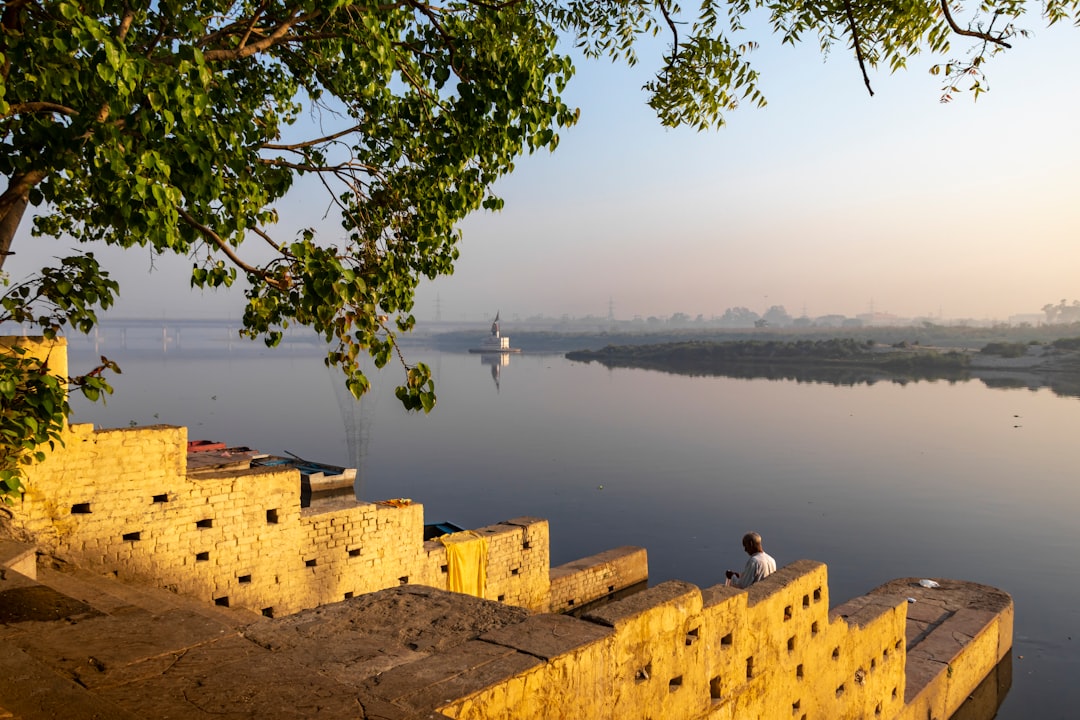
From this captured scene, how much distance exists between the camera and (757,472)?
35906mm

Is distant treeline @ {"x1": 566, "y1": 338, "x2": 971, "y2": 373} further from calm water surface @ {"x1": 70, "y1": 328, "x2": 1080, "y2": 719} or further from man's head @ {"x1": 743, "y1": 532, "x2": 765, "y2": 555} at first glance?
man's head @ {"x1": 743, "y1": 532, "x2": 765, "y2": 555}

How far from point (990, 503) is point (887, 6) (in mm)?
29410

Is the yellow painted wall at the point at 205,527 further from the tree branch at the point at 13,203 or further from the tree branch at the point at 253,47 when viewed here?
the tree branch at the point at 253,47

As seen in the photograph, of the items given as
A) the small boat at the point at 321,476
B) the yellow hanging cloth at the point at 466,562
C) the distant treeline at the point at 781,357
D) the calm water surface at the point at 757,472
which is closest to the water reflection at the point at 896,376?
the distant treeline at the point at 781,357

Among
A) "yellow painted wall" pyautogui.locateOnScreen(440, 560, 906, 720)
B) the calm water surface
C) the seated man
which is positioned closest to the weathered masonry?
"yellow painted wall" pyautogui.locateOnScreen(440, 560, 906, 720)

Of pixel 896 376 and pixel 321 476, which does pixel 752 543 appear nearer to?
pixel 321 476

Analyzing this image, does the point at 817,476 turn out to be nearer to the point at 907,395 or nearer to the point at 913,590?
the point at 913,590

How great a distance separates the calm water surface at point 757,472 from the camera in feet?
72.6

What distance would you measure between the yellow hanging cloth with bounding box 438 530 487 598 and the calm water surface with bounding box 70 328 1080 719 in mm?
9576

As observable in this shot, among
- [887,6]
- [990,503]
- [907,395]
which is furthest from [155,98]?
[907,395]

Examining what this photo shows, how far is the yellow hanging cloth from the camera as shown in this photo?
1119 cm

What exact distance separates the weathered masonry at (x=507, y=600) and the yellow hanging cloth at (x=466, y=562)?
65 millimetres

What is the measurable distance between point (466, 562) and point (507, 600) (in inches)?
49.9

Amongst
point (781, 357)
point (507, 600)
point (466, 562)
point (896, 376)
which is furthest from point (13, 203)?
point (781, 357)
